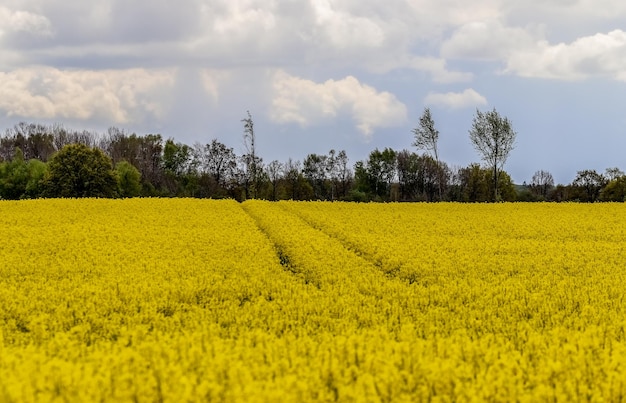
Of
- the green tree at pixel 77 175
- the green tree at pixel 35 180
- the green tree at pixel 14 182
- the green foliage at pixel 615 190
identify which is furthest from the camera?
the green foliage at pixel 615 190

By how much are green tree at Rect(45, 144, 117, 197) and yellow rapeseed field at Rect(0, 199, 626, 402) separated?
37045mm

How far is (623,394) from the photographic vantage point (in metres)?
6.25

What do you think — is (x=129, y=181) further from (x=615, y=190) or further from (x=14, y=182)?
(x=615, y=190)

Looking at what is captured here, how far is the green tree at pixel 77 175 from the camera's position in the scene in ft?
214

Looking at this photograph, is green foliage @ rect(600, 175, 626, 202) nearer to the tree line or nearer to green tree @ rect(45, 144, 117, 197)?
the tree line

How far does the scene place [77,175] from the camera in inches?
2581

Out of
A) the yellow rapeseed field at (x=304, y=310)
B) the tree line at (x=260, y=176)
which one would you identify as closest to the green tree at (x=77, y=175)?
the tree line at (x=260, y=176)

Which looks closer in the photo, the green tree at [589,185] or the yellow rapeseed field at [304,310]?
the yellow rapeseed field at [304,310]

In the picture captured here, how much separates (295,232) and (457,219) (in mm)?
11692

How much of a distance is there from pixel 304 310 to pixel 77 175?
5942 cm

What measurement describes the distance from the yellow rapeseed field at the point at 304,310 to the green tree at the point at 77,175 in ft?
122

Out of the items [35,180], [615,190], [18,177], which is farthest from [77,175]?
[615,190]

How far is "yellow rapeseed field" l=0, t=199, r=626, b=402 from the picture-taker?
6137 mm

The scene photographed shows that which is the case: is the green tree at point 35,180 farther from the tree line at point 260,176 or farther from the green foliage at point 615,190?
the green foliage at point 615,190
